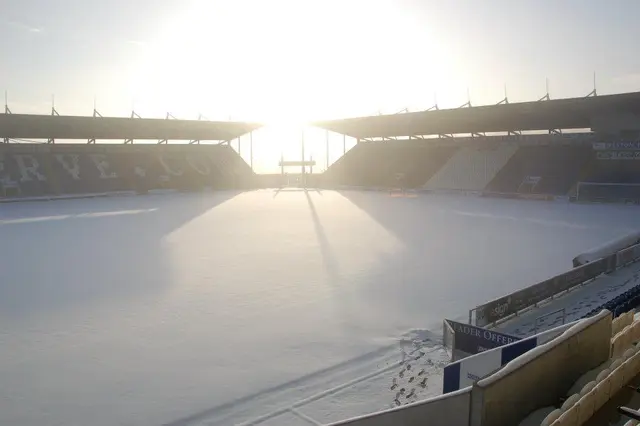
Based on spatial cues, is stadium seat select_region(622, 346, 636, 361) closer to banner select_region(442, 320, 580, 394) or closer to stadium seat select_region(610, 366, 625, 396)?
stadium seat select_region(610, 366, 625, 396)

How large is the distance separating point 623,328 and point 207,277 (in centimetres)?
1051

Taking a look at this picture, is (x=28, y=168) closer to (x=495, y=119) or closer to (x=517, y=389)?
Result: (x=495, y=119)

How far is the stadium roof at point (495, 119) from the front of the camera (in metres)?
39.7

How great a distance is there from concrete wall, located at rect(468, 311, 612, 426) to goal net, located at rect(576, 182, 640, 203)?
35.9 meters

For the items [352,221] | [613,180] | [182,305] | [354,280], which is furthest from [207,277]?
[613,180]

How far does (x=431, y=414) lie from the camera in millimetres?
4805

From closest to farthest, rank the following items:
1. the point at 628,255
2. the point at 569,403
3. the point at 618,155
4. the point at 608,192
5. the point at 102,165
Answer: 1. the point at 569,403
2. the point at 628,255
3. the point at 608,192
4. the point at 618,155
5. the point at 102,165

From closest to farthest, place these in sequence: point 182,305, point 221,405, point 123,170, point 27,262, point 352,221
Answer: point 221,405 < point 182,305 < point 27,262 < point 352,221 < point 123,170

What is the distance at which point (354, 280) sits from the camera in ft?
46.9

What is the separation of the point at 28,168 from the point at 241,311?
4229 centimetres

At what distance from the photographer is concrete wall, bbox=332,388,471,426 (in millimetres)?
4539

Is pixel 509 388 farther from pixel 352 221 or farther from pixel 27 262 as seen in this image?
pixel 352 221

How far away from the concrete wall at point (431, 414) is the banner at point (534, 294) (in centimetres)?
559

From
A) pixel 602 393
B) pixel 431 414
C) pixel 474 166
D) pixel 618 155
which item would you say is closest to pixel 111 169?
pixel 474 166
